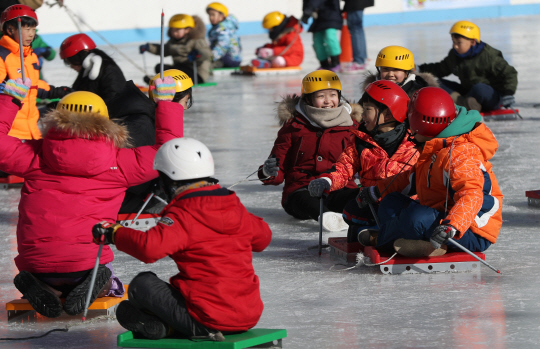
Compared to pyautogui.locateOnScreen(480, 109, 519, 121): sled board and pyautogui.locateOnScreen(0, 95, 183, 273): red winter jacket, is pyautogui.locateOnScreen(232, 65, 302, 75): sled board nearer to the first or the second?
pyautogui.locateOnScreen(480, 109, 519, 121): sled board

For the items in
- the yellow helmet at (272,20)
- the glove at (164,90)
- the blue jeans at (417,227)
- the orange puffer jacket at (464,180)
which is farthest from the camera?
the yellow helmet at (272,20)

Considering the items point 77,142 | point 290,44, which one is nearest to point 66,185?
point 77,142

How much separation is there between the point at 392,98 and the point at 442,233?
1.02 metres

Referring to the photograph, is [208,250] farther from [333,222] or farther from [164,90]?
[333,222]

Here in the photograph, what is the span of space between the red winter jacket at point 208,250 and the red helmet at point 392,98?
1.74 meters

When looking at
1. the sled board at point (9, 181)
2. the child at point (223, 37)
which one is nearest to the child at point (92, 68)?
the sled board at point (9, 181)

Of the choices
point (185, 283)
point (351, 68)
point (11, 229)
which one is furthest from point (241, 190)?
point (351, 68)

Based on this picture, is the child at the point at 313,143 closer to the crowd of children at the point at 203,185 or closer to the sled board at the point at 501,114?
the crowd of children at the point at 203,185

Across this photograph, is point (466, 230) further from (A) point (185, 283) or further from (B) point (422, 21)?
(B) point (422, 21)

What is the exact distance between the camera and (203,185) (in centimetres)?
312

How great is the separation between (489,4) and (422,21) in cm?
252

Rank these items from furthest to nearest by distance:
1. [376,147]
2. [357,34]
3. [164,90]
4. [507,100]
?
[357,34] → [507,100] → [376,147] → [164,90]

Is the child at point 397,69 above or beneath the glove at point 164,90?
beneath

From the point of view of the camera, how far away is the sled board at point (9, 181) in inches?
277
